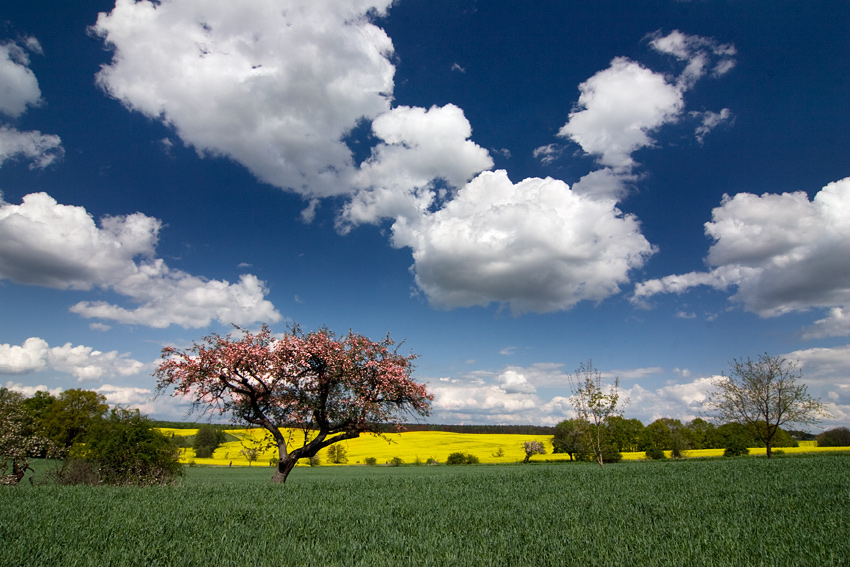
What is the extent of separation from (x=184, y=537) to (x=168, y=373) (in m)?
15.0

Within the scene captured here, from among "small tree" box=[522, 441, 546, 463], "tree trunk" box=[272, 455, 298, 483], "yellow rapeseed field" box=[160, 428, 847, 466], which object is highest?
"tree trunk" box=[272, 455, 298, 483]

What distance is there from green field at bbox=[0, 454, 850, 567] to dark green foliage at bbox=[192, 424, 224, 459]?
72.8 meters

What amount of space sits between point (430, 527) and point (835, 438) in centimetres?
9580

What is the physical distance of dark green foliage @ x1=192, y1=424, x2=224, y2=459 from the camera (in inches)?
2933

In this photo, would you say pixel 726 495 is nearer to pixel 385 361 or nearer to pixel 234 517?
pixel 234 517

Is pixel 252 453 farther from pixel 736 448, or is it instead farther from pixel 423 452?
pixel 736 448

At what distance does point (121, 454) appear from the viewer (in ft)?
53.4

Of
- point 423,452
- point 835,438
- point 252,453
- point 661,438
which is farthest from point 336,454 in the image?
point 835,438

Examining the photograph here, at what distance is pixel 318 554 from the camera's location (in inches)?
222

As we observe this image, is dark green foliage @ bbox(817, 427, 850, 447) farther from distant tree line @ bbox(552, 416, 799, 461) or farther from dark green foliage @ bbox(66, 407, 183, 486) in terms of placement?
dark green foliage @ bbox(66, 407, 183, 486)

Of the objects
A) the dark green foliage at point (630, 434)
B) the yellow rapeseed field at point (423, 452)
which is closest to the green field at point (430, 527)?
the yellow rapeseed field at point (423, 452)

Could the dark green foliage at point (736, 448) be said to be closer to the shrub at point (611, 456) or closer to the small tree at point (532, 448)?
the shrub at point (611, 456)

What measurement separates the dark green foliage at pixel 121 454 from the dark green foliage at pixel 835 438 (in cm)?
9687

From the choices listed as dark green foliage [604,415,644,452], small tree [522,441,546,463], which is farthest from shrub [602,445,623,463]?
dark green foliage [604,415,644,452]
